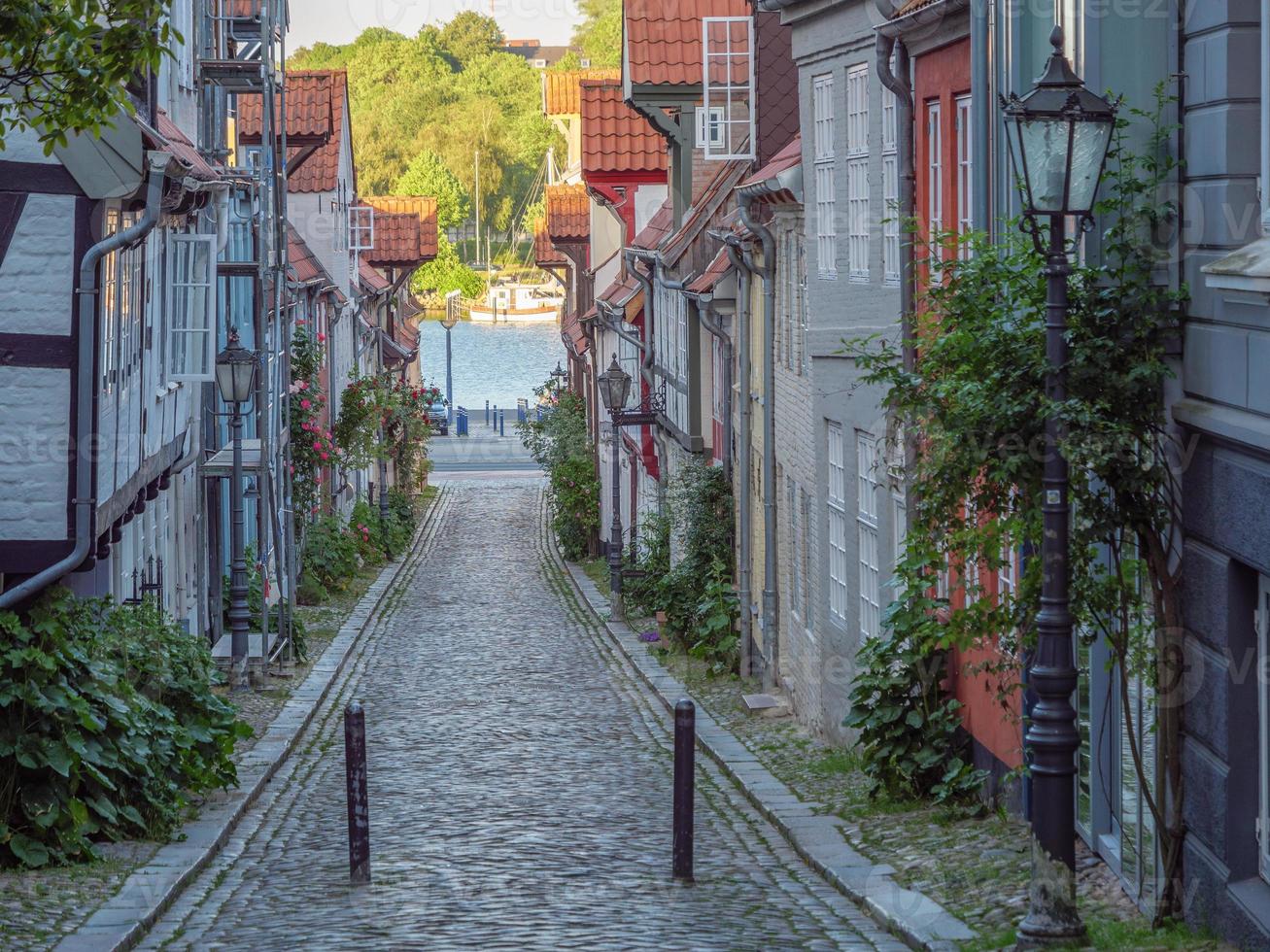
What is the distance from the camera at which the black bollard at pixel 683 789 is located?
417 inches

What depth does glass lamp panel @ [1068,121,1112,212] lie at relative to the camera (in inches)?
291

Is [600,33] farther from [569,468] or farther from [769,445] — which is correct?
[769,445]

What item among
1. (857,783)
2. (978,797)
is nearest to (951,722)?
(978,797)

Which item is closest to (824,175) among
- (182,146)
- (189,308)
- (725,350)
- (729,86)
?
(725,350)

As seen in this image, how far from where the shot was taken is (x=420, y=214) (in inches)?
1908

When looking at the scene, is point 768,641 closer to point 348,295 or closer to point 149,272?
point 149,272

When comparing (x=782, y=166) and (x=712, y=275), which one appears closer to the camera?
(x=782, y=166)

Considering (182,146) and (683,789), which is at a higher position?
(182,146)

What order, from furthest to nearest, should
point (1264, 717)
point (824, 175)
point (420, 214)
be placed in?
point (420, 214) < point (824, 175) < point (1264, 717)

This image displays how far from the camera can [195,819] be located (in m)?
12.3

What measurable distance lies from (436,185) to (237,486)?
94.6 metres

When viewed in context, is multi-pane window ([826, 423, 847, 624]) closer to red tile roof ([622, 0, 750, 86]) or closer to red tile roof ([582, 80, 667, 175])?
red tile roof ([622, 0, 750, 86])

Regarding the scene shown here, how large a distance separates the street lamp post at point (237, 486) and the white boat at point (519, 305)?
112815 millimetres

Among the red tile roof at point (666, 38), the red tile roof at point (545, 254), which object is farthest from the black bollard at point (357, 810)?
the red tile roof at point (545, 254)
